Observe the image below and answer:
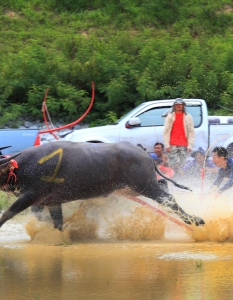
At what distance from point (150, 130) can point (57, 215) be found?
19.4 ft

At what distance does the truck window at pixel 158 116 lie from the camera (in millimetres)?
14953

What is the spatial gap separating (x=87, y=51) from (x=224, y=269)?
1369 cm

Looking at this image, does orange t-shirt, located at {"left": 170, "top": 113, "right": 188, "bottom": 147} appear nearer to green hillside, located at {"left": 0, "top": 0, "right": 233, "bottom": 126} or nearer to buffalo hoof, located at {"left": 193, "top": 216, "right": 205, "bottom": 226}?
buffalo hoof, located at {"left": 193, "top": 216, "right": 205, "bottom": 226}

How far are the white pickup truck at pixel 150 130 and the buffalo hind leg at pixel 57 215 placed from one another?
5.52m

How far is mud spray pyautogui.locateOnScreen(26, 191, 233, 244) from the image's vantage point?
29.6 ft

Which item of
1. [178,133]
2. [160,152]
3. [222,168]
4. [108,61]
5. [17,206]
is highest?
[17,206]

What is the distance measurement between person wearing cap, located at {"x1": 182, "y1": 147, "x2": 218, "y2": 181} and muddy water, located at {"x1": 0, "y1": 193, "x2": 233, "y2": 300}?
3.77ft

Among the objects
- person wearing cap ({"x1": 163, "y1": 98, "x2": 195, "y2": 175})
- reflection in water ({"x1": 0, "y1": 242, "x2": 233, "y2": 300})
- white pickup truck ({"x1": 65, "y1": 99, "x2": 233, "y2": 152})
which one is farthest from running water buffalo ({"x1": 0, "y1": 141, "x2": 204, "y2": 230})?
white pickup truck ({"x1": 65, "y1": 99, "x2": 233, "y2": 152})

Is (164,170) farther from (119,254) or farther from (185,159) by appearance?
(119,254)

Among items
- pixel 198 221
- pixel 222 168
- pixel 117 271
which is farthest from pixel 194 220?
pixel 117 271

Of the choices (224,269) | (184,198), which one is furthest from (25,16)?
(224,269)

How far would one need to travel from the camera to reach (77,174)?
8844 millimetres

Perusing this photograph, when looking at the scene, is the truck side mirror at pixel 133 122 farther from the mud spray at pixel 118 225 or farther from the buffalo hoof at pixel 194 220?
the buffalo hoof at pixel 194 220

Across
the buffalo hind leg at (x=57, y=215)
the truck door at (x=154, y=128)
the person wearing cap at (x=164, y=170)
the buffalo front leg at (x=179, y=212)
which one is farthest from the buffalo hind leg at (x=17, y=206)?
the truck door at (x=154, y=128)
